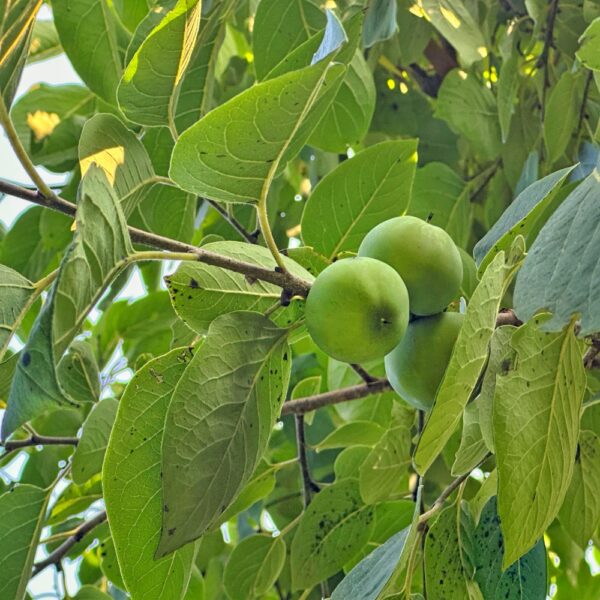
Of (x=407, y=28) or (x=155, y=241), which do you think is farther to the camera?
(x=407, y=28)

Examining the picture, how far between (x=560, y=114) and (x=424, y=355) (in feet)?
1.51

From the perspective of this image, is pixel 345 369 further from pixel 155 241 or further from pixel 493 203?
pixel 155 241

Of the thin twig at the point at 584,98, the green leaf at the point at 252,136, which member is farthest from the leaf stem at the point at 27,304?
the thin twig at the point at 584,98

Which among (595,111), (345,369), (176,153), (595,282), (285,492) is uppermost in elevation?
(176,153)

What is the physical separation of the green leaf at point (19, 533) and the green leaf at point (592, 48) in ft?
2.07

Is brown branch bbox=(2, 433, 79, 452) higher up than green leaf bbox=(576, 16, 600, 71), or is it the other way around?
green leaf bbox=(576, 16, 600, 71)

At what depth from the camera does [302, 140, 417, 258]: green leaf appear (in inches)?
32.8

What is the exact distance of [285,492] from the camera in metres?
1.20

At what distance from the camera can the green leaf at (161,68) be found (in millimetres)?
600

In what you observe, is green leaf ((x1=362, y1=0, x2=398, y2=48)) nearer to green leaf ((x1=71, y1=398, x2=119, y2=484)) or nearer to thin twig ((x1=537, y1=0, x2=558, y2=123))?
thin twig ((x1=537, y1=0, x2=558, y2=123))

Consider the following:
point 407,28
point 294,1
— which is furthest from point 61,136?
point 407,28

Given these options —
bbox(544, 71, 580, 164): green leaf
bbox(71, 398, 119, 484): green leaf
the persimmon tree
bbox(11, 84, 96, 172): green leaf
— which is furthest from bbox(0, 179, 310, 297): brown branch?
bbox(11, 84, 96, 172): green leaf

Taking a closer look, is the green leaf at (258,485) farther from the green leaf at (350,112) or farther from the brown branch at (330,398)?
the green leaf at (350,112)

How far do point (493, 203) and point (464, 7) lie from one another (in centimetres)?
25
